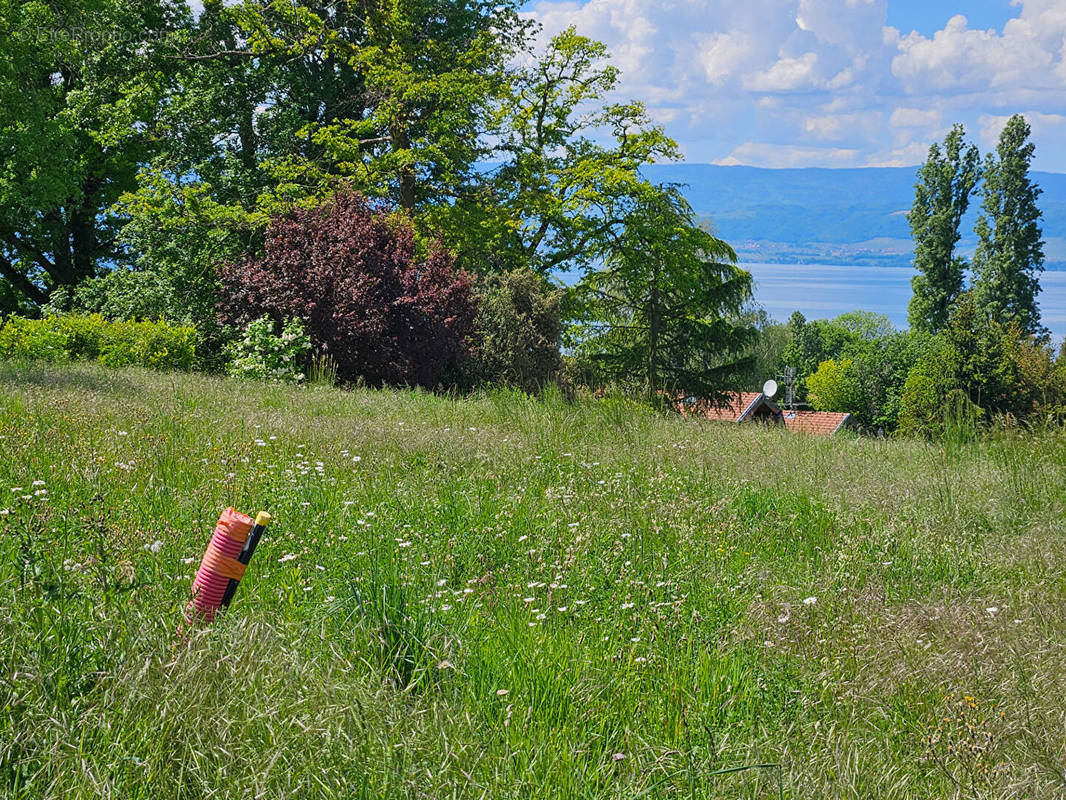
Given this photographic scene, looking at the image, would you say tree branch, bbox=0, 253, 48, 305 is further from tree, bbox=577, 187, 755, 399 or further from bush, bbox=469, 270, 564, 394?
bush, bbox=469, 270, 564, 394

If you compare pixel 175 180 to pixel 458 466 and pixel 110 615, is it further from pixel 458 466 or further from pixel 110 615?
pixel 110 615

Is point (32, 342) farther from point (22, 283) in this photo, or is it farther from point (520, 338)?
point (22, 283)

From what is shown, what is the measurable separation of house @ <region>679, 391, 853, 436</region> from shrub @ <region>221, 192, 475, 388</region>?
4.32 meters

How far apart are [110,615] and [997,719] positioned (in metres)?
3.11

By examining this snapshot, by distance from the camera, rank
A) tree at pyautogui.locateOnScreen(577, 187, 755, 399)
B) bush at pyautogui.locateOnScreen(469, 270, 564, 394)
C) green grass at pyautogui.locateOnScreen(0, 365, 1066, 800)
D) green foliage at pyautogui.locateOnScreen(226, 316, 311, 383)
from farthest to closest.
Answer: tree at pyautogui.locateOnScreen(577, 187, 755, 399), bush at pyautogui.locateOnScreen(469, 270, 564, 394), green foliage at pyautogui.locateOnScreen(226, 316, 311, 383), green grass at pyautogui.locateOnScreen(0, 365, 1066, 800)

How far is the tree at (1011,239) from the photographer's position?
50156 mm

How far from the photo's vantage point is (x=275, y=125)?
23375 millimetres

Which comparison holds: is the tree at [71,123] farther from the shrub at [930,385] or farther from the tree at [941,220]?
the tree at [941,220]

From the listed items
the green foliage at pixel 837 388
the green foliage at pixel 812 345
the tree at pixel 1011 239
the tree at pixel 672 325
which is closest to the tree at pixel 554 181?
the tree at pixel 672 325

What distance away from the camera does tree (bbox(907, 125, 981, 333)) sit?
53781 mm

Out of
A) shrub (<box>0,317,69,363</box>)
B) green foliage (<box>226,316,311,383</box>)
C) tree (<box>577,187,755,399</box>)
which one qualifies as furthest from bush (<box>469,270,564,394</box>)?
tree (<box>577,187,755,399</box>)

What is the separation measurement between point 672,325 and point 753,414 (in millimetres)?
6052

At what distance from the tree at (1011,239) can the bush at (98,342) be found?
47.4 metres

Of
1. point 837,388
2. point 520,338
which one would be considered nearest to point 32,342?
point 520,338
